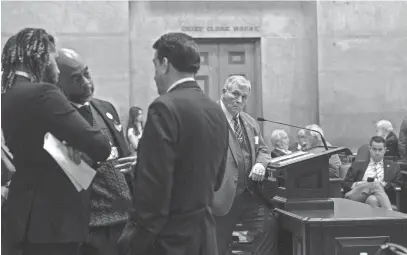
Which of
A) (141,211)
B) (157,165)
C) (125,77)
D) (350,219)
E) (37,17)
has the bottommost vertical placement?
(350,219)

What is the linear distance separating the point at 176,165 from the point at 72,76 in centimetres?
71

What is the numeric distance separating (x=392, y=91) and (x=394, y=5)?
135 cm

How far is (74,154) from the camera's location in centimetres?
244

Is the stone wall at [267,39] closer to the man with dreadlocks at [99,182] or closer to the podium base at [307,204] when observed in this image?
the podium base at [307,204]

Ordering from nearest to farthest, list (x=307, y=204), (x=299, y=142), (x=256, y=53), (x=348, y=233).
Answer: (x=348, y=233), (x=307, y=204), (x=299, y=142), (x=256, y=53)

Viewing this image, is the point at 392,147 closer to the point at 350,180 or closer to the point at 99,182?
the point at 350,180

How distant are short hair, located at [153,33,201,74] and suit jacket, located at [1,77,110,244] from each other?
49 cm

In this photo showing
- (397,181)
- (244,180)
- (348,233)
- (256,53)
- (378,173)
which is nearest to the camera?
(348,233)

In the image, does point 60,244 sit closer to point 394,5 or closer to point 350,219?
point 350,219

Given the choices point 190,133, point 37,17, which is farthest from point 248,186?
point 37,17

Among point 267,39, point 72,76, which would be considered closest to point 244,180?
point 72,76

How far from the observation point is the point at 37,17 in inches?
371

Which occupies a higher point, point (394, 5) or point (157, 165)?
point (394, 5)

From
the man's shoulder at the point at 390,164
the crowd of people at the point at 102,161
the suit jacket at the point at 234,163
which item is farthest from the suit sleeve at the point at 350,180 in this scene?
the crowd of people at the point at 102,161
